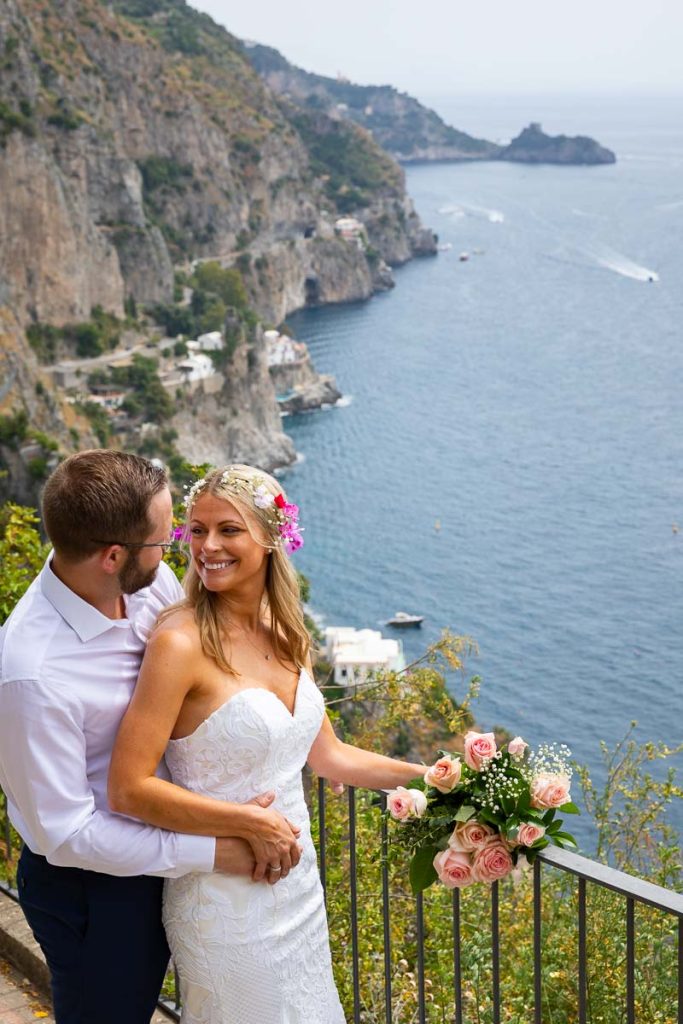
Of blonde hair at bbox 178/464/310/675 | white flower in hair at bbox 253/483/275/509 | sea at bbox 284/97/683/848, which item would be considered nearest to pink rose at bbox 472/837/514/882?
blonde hair at bbox 178/464/310/675

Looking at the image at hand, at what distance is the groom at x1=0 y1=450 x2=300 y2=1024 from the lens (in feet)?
7.32

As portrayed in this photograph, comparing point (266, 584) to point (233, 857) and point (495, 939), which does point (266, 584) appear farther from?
point (495, 939)

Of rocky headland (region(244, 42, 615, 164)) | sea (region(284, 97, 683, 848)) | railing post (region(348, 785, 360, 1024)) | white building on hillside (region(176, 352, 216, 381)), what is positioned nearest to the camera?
railing post (region(348, 785, 360, 1024))

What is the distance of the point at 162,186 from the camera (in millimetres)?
76188

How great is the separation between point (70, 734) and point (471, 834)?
77 centimetres

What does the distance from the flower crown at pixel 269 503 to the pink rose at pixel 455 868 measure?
65 centimetres

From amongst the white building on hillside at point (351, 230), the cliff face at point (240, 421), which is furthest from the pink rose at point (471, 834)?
the white building on hillside at point (351, 230)

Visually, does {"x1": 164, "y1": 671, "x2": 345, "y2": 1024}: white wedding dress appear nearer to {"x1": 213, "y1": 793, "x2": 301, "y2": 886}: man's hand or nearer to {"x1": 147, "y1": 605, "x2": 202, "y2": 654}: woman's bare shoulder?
{"x1": 213, "y1": 793, "x2": 301, "y2": 886}: man's hand

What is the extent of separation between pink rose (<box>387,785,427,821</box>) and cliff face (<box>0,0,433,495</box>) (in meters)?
37.9

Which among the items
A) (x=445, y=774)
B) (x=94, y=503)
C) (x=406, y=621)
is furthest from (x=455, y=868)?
(x=406, y=621)

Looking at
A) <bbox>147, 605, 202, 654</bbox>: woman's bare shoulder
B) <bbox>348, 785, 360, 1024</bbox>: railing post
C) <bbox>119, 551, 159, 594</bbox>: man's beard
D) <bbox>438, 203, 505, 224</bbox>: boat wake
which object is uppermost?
<bbox>119, 551, 159, 594</bbox>: man's beard

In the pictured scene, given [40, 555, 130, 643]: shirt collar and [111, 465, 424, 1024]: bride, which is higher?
[40, 555, 130, 643]: shirt collar

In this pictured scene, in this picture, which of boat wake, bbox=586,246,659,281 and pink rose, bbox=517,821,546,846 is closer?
pink rose, bbox=517,821,546,846

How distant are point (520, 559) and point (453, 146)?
128m
